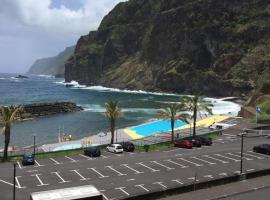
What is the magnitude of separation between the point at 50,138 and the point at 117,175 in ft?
183

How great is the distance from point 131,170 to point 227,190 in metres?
15.0

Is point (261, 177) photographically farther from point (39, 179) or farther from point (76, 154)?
point (76, 154)

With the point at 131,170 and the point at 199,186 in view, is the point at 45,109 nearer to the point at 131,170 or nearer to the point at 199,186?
the point at 131,170

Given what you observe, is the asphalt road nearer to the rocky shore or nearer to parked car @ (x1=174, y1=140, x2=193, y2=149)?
parked car @ (x1=174, y1=140, x2=193, y2=149)

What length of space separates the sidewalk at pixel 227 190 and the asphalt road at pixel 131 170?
4112 mm

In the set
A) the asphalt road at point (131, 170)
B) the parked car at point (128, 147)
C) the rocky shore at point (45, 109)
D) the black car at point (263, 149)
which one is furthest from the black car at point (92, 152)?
the rocky shore at point (45, 109)

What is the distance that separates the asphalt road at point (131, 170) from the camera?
134ft

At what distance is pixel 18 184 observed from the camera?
42.6 meters

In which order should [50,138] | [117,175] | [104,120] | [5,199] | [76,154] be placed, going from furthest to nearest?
[104,120]
[50,138]
[76,154]
[117,175]
[5,199]

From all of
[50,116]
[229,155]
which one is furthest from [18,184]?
[50,116]

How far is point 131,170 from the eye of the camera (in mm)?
47719

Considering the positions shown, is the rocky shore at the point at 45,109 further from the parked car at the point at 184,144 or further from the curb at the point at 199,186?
the curb at the point at 199,186

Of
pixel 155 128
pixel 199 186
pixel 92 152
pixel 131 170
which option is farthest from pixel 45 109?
pixel 199 186

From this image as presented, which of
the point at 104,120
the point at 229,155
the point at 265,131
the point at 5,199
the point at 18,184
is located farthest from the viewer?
the point at 104,120
